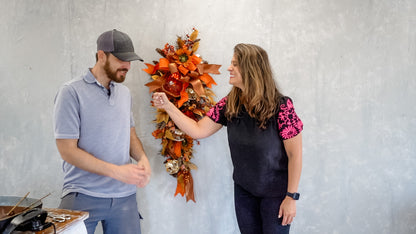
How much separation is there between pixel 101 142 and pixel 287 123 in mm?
940

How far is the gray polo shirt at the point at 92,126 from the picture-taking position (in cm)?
157

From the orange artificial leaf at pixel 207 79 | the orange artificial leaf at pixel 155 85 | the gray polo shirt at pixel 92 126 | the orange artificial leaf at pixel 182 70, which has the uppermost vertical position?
the orange artificial leaf at pixel 182 70

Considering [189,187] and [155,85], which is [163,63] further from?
[189,187]

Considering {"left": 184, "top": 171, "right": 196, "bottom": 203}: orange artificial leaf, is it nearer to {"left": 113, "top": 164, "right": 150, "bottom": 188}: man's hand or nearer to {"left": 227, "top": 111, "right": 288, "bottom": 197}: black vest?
{"left": 227, "top": 111, "right": 288, "bottom": 197}: black vest

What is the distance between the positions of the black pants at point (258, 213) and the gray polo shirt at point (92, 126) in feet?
2.03

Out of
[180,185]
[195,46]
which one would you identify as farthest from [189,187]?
[195,46]

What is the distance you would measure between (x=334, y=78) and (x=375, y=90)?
13.3 inches

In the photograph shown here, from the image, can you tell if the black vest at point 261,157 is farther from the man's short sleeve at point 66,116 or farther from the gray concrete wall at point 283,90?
the man's short sleeve at point 66,116

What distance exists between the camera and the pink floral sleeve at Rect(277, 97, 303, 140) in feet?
5.72

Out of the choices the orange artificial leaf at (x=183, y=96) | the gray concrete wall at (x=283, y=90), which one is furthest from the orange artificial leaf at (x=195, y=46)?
the orange artificial leaf at (x=183, y=96)

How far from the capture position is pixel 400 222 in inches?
105

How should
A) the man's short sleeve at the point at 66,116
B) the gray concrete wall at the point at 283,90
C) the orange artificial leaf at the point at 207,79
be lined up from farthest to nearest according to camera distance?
the orange artificial leaf at the point at 207,79 → the gray concrete wall at the point at 283,90 → the man's short sleeve at the point at 66,116

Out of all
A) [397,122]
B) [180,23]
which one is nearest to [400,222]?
[397,122]

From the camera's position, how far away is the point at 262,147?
176 cm
